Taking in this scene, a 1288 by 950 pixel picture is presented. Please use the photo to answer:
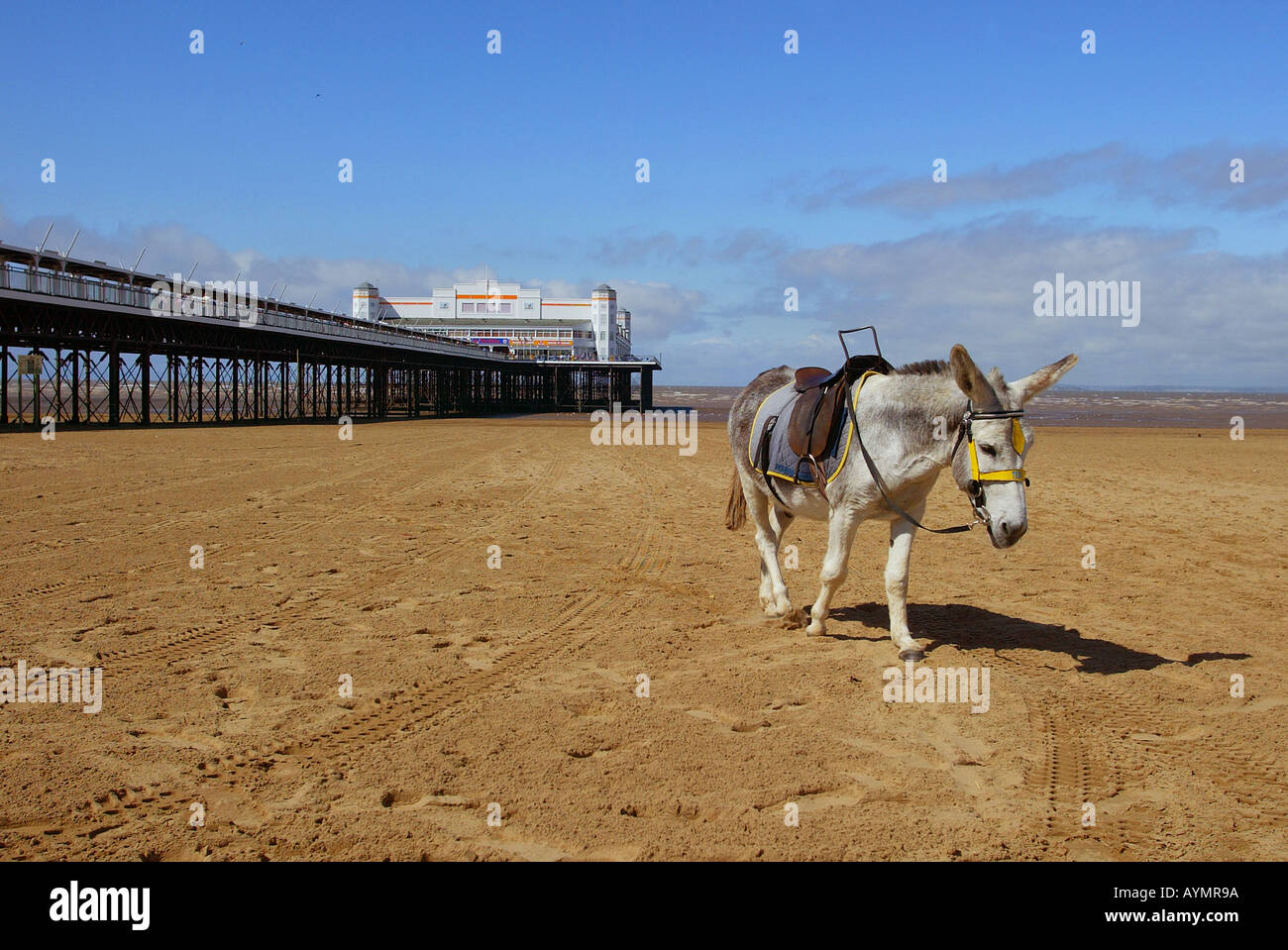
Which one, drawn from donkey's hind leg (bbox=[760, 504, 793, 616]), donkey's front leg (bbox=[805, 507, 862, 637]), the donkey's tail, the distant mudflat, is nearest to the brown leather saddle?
donkey's front leg (bbox=[805, 507, 862, 637])

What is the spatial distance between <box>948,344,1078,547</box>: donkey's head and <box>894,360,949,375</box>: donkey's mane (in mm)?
410

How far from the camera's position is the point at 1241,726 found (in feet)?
16.5

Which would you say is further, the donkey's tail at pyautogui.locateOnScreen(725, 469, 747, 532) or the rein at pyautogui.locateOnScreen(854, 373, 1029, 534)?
the donkey's tail at pyautogui.locateOnScreen(725, 469, 747, 532)

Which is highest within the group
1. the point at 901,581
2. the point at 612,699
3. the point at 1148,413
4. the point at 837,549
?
the point at 1148,413

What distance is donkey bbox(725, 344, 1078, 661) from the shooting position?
18.1 feet

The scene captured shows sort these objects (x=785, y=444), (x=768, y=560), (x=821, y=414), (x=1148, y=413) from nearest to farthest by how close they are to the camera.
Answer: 1. (x=821, y=414)
2. (x=785, y=444)
3. (x=768, y=560)
4. (x=1148, y=413)

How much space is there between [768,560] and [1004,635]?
81.9 inches

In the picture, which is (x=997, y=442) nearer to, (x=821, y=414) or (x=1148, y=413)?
(x=821, y=414)

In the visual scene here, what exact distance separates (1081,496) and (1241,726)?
12.7 meters

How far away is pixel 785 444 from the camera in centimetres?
701

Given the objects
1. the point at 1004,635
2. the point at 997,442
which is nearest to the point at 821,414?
the point at 997,442

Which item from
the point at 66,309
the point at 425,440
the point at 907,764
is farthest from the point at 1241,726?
the point at 66,309

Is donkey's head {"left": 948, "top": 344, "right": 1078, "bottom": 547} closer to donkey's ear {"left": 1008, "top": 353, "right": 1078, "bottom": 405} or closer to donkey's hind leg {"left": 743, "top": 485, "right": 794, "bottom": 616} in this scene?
donkey's ear {"left": 1008, "top": 353, "right": 1078, "bottom": 405}
